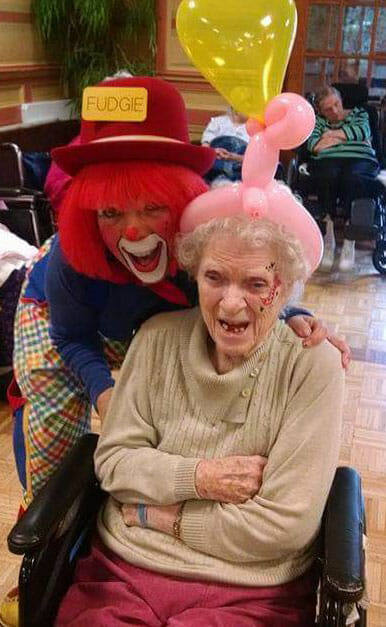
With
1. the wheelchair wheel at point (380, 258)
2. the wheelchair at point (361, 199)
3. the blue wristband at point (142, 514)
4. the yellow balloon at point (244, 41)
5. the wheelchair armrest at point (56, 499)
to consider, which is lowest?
the wheelchair wheel at point (380, 258)

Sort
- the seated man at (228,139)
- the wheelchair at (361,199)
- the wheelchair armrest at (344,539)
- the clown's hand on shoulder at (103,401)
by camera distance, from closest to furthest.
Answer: the wheelchair armrest at (344,539) → the clown's hand on shoulder at (103,401) → the seated man at (228,139) → the wheelchair at (361,199)

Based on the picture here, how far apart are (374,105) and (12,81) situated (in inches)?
108

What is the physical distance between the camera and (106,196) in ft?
4.37

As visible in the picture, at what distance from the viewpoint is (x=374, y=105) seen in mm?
5250

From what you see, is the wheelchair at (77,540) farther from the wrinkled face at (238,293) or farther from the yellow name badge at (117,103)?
the yellow name badge at (117,103)

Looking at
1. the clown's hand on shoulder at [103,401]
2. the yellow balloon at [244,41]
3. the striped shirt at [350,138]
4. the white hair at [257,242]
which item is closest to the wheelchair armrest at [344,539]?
the white hair at [257,242]

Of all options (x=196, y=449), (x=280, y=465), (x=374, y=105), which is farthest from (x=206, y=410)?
(x=374, y=105)

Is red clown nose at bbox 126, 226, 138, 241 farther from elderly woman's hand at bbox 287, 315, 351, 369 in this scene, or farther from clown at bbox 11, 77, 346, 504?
elderly woman's hand at bbox 287, 315, 351, 369

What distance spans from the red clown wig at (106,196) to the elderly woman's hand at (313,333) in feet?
1.09

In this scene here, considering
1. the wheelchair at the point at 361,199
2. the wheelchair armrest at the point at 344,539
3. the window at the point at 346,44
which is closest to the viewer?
the wheelchair armrest at the point at 344,539

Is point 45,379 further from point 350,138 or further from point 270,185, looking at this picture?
point 350,138

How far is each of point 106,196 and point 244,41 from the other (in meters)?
0.39

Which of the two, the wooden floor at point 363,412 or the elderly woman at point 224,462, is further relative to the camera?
the wooden floor at point 363,412

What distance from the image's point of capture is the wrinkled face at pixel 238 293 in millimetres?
1260
